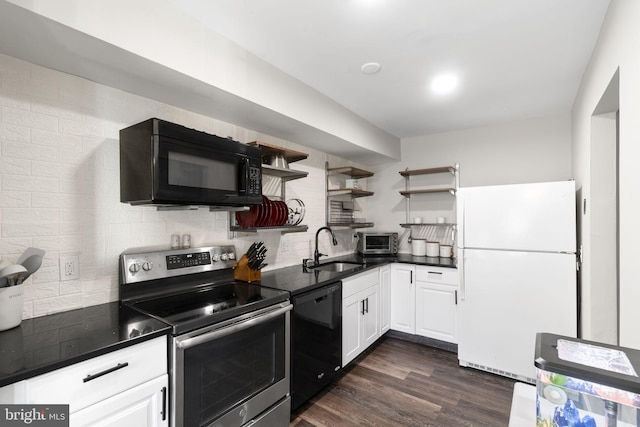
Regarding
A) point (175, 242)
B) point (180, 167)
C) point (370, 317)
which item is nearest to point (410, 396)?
point (370, 317)

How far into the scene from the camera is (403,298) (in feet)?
10.6

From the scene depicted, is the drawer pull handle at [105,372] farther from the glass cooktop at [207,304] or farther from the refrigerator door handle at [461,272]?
the refrigerator door handle at [461,272]

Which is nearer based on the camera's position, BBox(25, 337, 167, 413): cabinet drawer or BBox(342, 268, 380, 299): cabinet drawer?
BBox(25, 337, 167, 413): cabinet drawer

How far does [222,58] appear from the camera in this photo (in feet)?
5.73

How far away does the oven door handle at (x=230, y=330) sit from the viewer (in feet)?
4.30

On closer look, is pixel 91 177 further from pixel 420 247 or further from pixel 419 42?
pixel 420 247

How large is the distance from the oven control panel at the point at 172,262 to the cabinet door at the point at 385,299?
1.64 metres

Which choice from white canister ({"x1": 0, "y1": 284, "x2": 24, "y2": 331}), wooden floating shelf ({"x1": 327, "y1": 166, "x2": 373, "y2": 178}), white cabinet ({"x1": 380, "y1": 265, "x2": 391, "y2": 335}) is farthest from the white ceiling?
white cabinet ({"x1": 380, "y1": 265, "x2": 391, "y2": 335})

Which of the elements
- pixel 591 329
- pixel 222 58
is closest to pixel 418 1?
pixel 222 58

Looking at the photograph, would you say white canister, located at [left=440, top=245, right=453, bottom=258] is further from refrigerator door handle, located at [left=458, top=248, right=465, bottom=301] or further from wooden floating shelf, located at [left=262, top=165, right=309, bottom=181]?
wooden floating shelf, located at [left=262, top=165, right=309, bottom=181]

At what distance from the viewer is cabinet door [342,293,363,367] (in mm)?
2486

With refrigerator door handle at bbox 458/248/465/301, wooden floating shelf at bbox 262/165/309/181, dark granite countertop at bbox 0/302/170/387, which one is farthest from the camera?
refrigerator door handle at bbox 458/248/465/301

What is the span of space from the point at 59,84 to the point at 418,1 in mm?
1872

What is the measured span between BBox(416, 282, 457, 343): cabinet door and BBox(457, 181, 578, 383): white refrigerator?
0.73 ft
